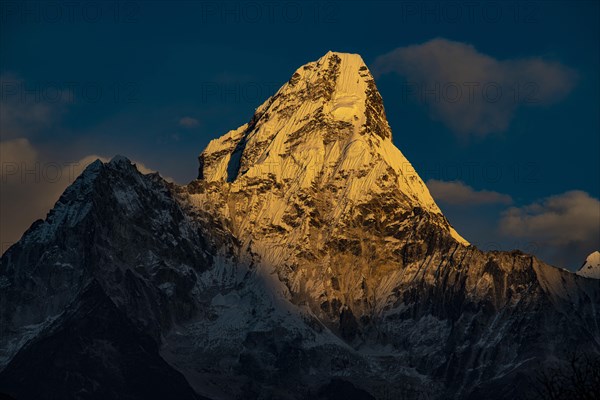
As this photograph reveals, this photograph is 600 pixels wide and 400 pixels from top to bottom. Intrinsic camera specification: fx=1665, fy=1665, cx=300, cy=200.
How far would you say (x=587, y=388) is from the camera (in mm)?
114062

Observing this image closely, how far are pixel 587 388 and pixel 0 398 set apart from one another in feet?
168

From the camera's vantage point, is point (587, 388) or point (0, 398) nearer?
point (587, 388)

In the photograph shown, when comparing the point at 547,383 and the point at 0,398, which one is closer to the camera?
the point at 547,383

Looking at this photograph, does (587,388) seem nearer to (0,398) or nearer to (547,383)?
(547,383)

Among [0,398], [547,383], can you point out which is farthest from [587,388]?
[0,398]

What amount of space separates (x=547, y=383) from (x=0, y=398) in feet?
163

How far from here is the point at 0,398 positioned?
456 feet

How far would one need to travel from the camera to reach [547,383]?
112562mm

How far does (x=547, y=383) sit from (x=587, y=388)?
336 cm
